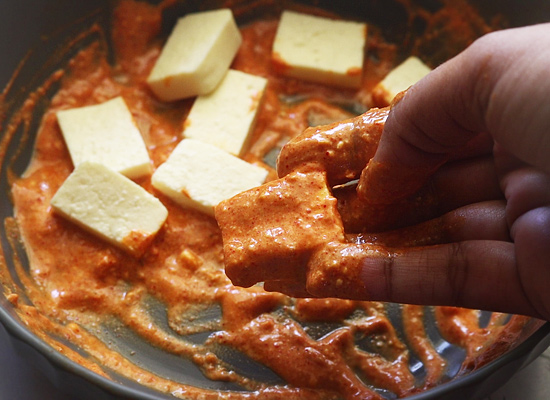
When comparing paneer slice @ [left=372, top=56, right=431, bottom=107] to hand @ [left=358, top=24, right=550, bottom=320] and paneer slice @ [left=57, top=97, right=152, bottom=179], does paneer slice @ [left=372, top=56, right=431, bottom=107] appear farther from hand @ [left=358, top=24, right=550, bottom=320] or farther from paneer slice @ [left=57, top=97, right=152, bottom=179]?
paneer slice @ [left=57, top=97, right=152, bottom=179]

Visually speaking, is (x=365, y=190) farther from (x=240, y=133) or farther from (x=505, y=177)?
(x=240, y=133)

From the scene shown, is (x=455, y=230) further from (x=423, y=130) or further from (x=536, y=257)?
(x=423, y=130)

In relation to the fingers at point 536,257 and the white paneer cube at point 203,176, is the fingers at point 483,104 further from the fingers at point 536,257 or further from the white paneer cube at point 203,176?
the white paneer cube at point 203,176

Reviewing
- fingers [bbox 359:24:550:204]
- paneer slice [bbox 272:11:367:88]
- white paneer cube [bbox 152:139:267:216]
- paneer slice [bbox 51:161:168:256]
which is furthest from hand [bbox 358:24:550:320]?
paneer slice [bbox 272:11:367:88]

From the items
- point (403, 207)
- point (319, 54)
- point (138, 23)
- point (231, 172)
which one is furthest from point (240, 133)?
point (403, 207)

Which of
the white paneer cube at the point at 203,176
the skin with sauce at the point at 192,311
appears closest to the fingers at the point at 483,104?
the skin with sauce at the point at 192,311

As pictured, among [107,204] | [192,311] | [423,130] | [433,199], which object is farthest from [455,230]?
[107,204]
